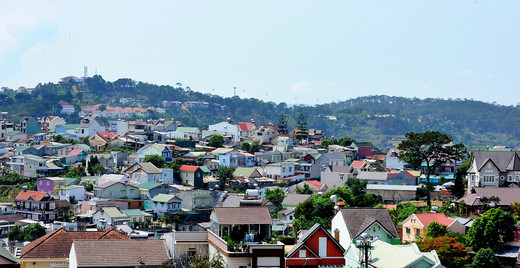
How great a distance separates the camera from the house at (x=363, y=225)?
26.1 meters

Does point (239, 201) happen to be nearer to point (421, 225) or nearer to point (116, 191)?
point (421, 225)

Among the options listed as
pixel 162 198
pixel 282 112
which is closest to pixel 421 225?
pixel 162 198

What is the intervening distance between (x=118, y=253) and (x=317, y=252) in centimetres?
594

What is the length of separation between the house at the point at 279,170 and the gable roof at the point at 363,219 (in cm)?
2771

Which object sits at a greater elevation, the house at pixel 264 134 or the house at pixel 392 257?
the house at pixel 264 134

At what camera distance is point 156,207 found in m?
45.1

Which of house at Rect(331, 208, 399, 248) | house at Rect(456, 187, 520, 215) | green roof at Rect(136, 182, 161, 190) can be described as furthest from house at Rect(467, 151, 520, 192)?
green roof at Rect(136, 182, 161, 190)

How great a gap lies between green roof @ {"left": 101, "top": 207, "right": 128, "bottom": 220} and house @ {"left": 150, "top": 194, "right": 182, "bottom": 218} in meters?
3.43

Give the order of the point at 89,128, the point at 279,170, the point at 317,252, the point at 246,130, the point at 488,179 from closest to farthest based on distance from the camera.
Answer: the point at 317,252
the point at 488,179
the point at 279,170
the point at 89,128
the point at 246,130

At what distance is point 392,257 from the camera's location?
871 inches

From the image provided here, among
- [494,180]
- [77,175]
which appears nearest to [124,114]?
[77,175]

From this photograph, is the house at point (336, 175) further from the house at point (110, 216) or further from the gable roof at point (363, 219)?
A: the gable roof at point (363, 219)

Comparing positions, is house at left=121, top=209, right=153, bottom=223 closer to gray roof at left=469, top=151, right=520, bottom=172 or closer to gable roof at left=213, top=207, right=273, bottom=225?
gray roof at left=469, top=151, right=520, bottom=172

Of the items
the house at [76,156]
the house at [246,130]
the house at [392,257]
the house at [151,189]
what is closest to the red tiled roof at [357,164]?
the house at [151,189]
